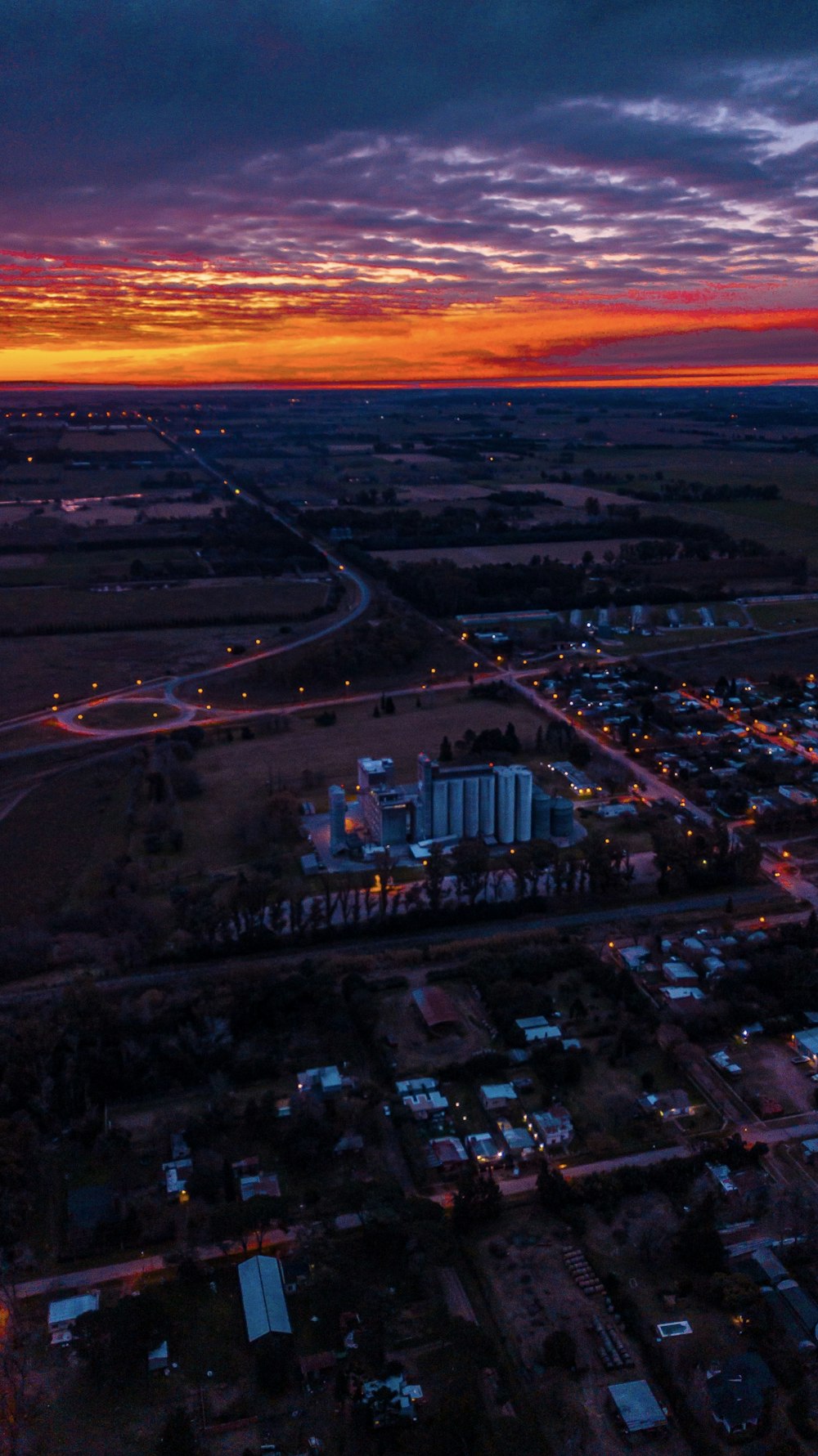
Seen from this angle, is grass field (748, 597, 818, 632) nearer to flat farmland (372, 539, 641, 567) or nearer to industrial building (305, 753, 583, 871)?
flat farmland (372, 539, 641, 567)

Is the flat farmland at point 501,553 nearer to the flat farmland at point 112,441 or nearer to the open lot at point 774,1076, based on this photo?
the open lot at point 774,1076

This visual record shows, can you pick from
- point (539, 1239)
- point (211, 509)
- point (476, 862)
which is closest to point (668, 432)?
point (211, 509)

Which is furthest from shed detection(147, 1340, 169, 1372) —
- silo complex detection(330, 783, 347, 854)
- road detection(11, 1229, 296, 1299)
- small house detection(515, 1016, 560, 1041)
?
silo complex detection(330, 783, 347, 854)

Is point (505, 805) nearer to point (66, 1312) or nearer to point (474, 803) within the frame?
point (474, 803)

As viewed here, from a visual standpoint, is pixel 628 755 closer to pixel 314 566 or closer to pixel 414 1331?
pixel 414 1331

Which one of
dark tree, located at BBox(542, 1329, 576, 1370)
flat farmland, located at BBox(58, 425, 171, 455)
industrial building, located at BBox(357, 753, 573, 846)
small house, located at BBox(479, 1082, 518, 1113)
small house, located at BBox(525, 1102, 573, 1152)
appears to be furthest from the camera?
flat farmland, located at BBox(58, 425, 171, 455)

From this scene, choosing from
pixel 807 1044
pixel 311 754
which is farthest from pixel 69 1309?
pixel 311 754

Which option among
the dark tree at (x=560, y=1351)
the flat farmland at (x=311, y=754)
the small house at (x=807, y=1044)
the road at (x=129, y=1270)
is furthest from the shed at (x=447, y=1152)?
the flat farmland at (x=311, y=754)
